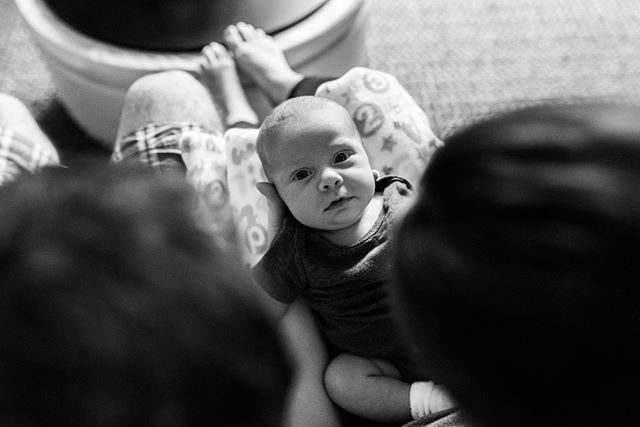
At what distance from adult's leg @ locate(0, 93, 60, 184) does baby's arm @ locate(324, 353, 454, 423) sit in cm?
45

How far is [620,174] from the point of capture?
0.33 metres

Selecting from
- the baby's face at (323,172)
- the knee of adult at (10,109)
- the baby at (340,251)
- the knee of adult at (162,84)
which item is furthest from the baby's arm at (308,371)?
the knee of adult at (10,109)

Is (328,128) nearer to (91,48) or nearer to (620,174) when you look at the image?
(91,48)

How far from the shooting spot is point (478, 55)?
1.61 meters

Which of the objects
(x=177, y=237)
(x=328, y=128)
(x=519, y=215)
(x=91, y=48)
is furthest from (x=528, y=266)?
(x=91, y=48)

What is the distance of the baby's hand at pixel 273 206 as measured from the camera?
100cm

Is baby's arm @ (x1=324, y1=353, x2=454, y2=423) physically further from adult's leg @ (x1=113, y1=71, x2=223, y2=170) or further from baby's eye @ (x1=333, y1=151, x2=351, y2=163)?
adult's leg @ (x1=113, y1=71, x2=223, y2=170)

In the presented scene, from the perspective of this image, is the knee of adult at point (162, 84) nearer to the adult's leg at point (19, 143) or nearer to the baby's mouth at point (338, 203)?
the adult's leg at point (19, 143)

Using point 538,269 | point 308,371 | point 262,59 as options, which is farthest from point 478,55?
point 538,269

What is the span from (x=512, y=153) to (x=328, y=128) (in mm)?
593

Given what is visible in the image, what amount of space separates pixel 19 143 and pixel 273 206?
0.38m

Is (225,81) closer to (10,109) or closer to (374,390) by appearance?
(10,109)

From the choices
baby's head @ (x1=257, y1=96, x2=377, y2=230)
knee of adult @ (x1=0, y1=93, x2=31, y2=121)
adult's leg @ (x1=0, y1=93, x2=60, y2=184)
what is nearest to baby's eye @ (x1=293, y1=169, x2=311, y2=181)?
baby's head @ (x1=257, y1=96, x2=377, y2=230)

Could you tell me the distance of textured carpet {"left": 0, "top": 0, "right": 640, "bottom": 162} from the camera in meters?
1.52
